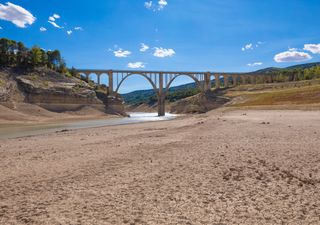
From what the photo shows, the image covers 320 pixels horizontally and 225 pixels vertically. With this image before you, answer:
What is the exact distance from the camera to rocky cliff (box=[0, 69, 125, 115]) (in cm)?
6143

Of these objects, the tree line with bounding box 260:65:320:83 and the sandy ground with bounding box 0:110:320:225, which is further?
the tree line with bounding box 260:65:320:83

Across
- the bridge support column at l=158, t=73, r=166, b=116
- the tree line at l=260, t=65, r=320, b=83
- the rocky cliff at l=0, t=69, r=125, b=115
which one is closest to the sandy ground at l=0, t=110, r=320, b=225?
the rocky cliff at l=0, t=69, r=125, b=115

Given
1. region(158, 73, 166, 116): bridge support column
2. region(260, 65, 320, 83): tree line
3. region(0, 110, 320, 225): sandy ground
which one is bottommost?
region(0, 110, 320, 225): sandy ground

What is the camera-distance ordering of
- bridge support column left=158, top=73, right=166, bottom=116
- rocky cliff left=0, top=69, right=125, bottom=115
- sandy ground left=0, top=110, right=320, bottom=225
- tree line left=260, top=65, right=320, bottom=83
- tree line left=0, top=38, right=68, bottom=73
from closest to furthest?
sandy ground left=0, top=110, right=320, bottom=225
rocky cliff left=0, top=69, right=125, bottom=115
tree line left=0, top=38, right=68, bottom=73
bridge support column left=158, top=73, right=166, bottom=116
tree line left=260, top=65, right=320, bottom=83

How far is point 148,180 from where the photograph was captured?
8305mm

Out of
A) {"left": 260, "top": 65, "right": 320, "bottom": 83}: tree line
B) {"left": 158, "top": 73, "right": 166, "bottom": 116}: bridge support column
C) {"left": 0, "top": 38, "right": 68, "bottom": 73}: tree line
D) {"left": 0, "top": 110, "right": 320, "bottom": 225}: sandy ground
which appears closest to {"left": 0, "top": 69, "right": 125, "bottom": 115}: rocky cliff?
{"left": 0, "top": 38, "right": 68, "bottom": 73}: tree line

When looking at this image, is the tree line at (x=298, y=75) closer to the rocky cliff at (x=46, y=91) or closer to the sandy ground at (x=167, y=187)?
the rocky cliff at (x=46, y=91)

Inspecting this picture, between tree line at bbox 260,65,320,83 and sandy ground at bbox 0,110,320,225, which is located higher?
tree line at bbox 260,65,320,83

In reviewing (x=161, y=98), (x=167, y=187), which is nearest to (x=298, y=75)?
(x=161, y=98)

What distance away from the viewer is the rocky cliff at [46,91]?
202ft

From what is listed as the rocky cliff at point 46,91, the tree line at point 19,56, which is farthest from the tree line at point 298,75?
the tree line at point 19,56

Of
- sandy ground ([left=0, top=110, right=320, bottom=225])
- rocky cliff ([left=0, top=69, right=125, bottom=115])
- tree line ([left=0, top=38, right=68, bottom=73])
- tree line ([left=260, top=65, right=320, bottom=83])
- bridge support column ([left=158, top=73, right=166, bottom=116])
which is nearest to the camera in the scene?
A: sandy ground ([left=0, top=110, right=320, bottom=225])

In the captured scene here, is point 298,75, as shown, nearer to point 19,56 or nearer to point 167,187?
point 19,56

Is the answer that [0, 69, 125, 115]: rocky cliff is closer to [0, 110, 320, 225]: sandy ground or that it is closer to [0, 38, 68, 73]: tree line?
[0, 38, 68, 73]: tree line
